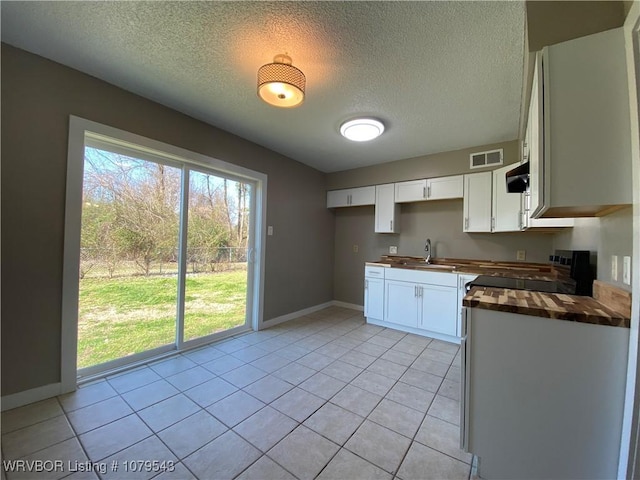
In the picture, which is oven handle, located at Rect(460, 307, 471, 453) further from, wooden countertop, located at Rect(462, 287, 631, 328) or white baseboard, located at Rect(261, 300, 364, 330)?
white baseboard, located at Rect(261, 300, 364, 330)

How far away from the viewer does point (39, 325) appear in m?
1.83

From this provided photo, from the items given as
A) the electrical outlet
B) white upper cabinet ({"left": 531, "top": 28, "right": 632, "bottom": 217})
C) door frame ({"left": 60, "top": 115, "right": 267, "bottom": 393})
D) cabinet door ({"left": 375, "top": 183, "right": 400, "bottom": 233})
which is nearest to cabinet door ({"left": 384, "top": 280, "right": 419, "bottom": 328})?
cabinet door ({"left": 375, "top": 183, "right": 400, "bottom": 233})

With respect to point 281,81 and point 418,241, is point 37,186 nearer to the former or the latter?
point 281,81

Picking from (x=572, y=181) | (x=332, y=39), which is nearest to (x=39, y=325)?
(x=332, y=39)

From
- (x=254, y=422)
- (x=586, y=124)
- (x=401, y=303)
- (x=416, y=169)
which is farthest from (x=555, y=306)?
(x=416, y=169)

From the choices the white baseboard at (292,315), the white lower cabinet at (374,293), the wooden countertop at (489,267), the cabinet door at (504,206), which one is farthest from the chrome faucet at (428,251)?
the white baseboard at (292,315)

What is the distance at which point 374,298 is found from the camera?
371cm

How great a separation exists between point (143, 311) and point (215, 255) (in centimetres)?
89

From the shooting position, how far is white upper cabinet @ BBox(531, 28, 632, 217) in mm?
1060

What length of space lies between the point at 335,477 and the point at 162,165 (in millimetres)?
2892

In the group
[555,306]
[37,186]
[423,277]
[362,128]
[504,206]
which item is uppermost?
[362,128]

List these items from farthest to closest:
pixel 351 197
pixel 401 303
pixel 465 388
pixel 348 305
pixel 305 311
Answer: pixel 348 305 → pixel 351 197 → pixel 305 311 → pixel 401 303 → pixel 465 388

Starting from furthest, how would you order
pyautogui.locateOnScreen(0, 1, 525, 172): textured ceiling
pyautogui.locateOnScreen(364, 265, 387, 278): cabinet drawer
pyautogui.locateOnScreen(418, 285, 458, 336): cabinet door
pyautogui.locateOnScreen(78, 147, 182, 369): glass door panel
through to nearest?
pyautogui.locateOnScreen(364, 265, 387, 278): cabinet drawer → pyautogui.locateOnScreen(418, 285, 458, 336): cabinet door → pyautogui.locateOnScreen(78, 147, 182, 369): glass door panel → pyautogui.locateOnScreen(0, 1, 525, 172): textured ceiling

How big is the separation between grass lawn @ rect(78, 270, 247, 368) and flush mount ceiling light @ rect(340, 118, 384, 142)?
2.18 m
